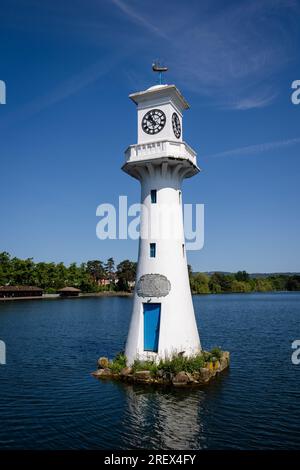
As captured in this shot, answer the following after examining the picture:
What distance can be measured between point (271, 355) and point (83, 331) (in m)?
24.7

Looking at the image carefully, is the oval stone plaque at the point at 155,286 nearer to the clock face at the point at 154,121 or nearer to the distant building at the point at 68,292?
the clock face at the point at 154,121

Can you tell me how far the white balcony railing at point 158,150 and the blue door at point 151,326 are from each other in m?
8.66

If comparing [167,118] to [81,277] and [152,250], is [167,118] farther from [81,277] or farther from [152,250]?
[81,277]

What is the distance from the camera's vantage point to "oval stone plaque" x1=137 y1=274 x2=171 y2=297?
22344 millimetres

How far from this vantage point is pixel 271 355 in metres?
30.7

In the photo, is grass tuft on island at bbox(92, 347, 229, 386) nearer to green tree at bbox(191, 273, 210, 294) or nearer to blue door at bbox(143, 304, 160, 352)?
blue door at bbox(143, 304, 160, 352)

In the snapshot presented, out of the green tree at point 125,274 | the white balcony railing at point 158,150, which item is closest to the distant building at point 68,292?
the green tree at point 125,274

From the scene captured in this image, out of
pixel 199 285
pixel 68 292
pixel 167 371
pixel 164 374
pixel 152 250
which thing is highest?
pixel 152 250

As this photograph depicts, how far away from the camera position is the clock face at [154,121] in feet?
76.3

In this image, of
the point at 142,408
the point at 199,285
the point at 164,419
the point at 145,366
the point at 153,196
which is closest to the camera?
the point at 164,419

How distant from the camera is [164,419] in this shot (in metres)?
16.5

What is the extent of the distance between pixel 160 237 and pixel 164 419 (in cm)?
1003

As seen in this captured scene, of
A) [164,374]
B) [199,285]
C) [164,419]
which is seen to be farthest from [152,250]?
[199,285]

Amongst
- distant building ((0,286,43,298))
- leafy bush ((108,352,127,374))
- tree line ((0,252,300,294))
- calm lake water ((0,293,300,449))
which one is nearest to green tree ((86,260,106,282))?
tree line ((0,252,300,294))
